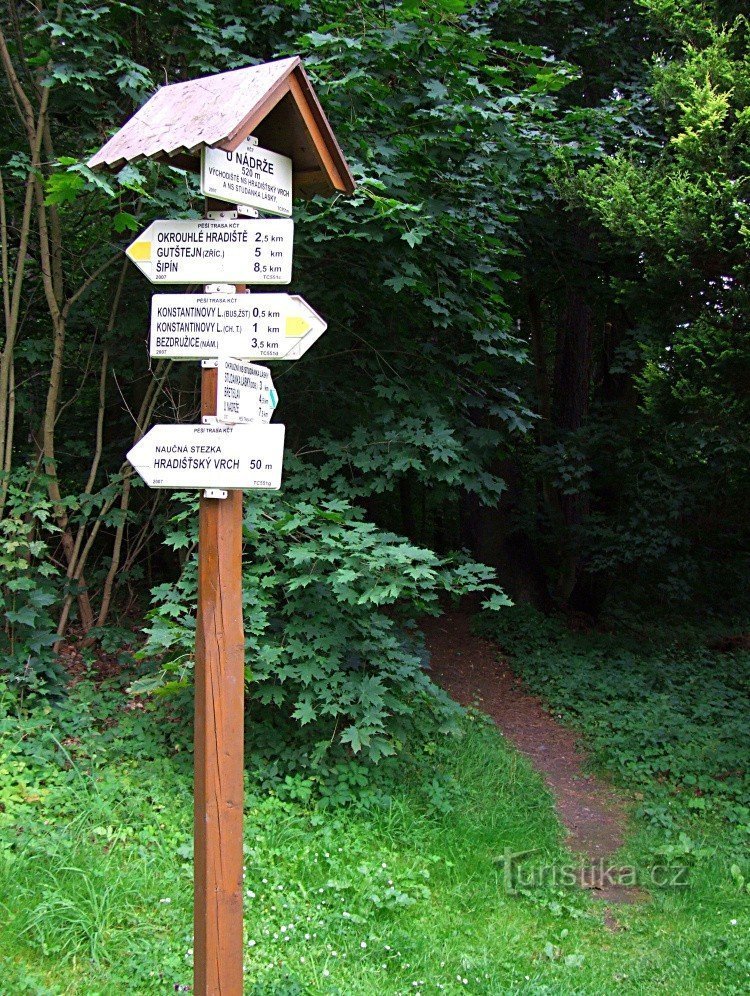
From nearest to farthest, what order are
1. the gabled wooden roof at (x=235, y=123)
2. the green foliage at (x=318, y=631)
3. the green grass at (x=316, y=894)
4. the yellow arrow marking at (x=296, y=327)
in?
the gabled wooden roof at (x=235, y=123) < the yellow arrow marking at (x=296, y=327) < the green grass at (x=316, y=894) < the green foliage at (x=318, y=631)

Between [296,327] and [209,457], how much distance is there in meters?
0.51

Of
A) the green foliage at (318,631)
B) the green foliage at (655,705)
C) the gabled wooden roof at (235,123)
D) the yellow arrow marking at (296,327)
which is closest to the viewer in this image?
the gabled wooden roof at (235,123)

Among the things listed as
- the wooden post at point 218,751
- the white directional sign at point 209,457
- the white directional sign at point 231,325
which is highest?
the white directional sign at point 231,325

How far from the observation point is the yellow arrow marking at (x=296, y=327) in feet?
8.59

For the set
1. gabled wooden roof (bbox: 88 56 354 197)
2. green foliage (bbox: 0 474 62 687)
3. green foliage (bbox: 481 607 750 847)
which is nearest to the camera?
gabled wooden roof (bbox: 88 56 354 197)

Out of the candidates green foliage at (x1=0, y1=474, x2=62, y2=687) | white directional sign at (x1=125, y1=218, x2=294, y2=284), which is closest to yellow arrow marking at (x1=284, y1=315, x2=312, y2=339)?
white directional sign at (x1=125, y1=218, x2=294, y2=284)

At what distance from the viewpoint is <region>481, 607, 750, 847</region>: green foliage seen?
5.71m

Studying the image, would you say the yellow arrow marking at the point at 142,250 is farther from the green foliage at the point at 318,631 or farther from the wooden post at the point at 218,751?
the green foliage at the point at 318,631

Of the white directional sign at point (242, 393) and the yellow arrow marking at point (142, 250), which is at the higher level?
the yellow arrow marking at point (142, 250)

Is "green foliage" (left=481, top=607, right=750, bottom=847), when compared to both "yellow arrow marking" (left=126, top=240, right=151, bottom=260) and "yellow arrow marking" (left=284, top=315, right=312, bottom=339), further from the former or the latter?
"yellow arrow marking" (left=126, top=240, right=151, bottom=260)

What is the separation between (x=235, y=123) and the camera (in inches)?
97.8

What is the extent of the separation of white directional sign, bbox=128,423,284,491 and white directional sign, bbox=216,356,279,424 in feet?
0.19

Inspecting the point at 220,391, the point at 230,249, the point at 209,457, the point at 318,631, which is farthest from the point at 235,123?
the point at 318,631

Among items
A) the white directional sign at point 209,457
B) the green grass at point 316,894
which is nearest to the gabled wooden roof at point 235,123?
the white directional sign at point 209,457
